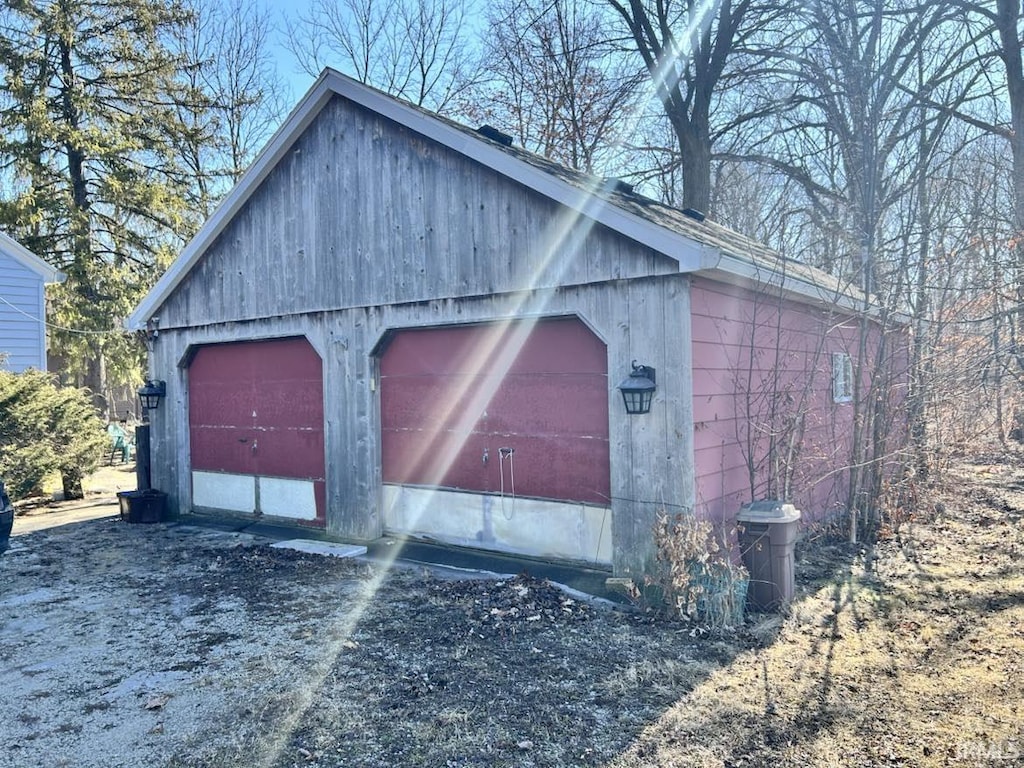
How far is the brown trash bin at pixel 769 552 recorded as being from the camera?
17.9 ft

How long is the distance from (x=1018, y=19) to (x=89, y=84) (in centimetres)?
1981

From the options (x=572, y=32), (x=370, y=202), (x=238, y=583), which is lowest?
(x=238, y=583)

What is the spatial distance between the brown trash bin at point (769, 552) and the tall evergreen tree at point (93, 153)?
1727 centimetres

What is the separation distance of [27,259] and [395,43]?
474 inches

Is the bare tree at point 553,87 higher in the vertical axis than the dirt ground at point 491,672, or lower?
higher

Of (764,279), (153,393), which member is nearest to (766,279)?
(764,279)

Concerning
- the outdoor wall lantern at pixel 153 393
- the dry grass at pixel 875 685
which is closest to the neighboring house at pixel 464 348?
the outdoor wall lantern at pixel 153 393

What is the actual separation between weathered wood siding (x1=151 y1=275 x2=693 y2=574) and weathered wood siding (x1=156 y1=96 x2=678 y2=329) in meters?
0.16

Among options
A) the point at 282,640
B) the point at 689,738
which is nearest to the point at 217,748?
the point at 282,640

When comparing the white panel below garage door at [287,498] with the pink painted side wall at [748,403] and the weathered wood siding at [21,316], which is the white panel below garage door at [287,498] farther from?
the weathered wood siding at [21,316]

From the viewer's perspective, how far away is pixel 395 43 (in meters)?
21.5

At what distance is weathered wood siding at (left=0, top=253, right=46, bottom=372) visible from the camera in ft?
47.4

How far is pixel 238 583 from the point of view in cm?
668

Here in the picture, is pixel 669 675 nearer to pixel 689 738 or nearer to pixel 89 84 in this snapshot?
pixel 689 738
